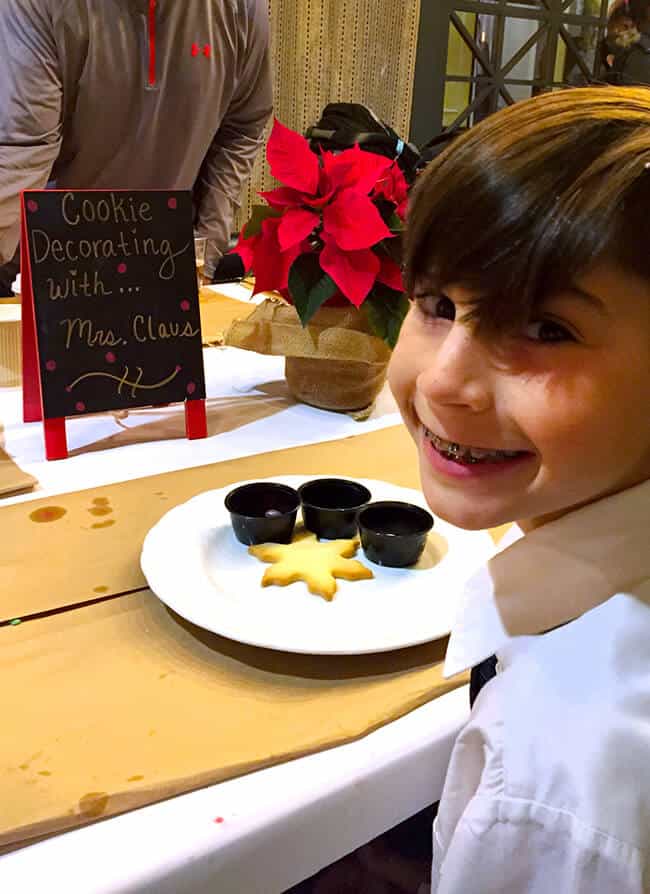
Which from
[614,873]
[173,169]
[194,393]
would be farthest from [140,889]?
[173,169]

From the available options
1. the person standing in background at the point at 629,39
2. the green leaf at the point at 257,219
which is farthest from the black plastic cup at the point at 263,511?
the person standing in background at the point at 629,39

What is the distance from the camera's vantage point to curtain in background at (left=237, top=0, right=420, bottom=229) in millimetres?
3656

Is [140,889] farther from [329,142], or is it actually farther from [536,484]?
[329,142]

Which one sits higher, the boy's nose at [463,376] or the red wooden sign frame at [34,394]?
the boy's nose at [463,376]

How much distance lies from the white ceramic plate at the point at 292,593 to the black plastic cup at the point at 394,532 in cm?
1

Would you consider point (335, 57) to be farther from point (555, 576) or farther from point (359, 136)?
point (555, 576)

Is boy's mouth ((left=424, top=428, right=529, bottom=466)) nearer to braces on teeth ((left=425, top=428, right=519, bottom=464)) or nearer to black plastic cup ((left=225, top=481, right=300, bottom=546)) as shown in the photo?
braces on teeth ((left=425, top=428, right=519, bottom=464))

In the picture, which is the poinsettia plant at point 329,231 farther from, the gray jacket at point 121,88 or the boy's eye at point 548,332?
the gray jacket at point 121,88

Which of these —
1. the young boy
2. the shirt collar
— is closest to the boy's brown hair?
the young boy

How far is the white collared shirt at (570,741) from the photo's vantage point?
1.62ft

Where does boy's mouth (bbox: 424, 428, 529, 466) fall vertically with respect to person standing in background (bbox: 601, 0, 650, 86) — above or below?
below

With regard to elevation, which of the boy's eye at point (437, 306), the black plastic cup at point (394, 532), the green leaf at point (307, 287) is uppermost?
the boy's eye at point (437, 306)

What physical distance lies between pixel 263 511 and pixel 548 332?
1.49 ft

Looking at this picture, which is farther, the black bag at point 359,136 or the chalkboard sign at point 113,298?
the black bag at point 359,136
